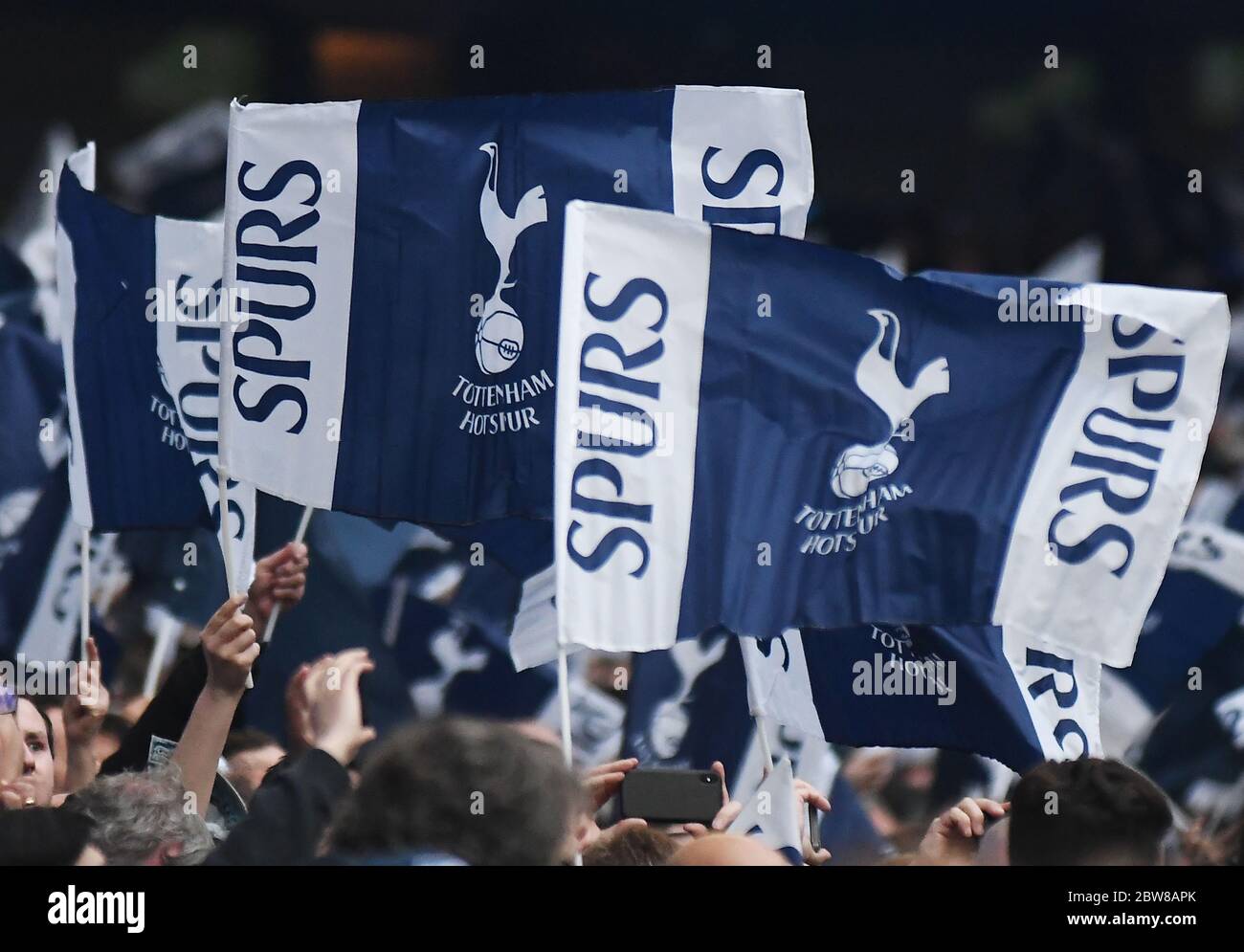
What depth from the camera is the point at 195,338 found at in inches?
233

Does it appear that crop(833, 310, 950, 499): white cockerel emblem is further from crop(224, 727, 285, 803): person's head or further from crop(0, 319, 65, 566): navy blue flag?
crop(0, 319, 65, 566): navy blue flag

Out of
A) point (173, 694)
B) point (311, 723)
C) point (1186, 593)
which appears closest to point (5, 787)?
point (173, 694)

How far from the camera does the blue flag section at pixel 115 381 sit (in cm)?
589

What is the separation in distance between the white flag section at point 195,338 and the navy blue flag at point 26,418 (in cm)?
137

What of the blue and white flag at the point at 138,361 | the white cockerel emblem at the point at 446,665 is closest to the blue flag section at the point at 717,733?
the white cockerel emblem at the point at 446,665

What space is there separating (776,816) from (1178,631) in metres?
4.42

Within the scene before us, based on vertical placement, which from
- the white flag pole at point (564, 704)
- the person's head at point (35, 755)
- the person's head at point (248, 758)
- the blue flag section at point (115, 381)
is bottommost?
the person's head at point (248, 758)

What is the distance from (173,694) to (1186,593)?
4.81m

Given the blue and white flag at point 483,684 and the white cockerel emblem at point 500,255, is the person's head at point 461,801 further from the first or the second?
the blue and white flag at point 483,684

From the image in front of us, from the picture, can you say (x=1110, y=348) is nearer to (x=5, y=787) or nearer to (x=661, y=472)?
(x=661, y=472)

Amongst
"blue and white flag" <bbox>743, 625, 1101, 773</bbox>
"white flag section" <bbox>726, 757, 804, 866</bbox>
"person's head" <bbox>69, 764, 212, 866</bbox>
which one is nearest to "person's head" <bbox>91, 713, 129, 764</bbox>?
"blue and white flag" <bbox>743, 625, 1101, 773</bbox>

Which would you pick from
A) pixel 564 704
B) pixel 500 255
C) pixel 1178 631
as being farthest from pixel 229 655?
pixel 1178 631

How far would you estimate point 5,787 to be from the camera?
4.00 metres
